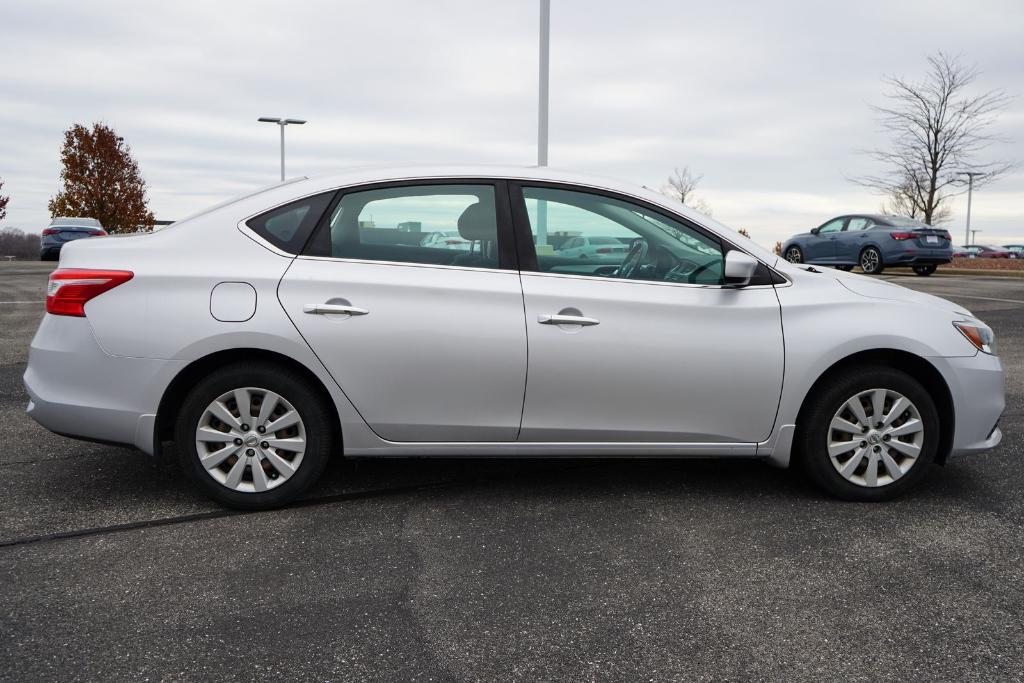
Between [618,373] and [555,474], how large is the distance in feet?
3.21

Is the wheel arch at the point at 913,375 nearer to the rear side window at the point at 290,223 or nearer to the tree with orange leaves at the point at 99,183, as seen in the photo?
the rear side window at the point at 290,223

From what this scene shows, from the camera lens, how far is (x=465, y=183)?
4328 mm

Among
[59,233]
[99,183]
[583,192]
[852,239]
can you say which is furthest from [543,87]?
[99,183]

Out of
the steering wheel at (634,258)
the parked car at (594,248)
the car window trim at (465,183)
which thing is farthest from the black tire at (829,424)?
the car window trim at (465,183)

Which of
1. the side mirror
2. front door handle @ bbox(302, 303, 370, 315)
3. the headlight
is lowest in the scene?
the headlight

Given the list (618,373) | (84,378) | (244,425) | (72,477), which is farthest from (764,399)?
(72,477)

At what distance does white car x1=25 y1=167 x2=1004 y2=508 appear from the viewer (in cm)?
403

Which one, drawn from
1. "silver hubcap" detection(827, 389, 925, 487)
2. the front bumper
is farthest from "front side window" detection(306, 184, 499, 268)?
the front bumper

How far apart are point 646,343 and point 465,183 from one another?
3.78 feet

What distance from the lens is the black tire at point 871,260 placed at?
67.1ft

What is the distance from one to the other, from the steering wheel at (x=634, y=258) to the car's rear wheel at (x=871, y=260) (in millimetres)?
17863

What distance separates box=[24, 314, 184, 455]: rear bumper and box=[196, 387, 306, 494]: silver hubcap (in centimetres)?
25

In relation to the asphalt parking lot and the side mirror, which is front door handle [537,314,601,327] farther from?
the asphalt parking lot

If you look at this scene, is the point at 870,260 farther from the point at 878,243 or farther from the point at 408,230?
the point at 408,230
